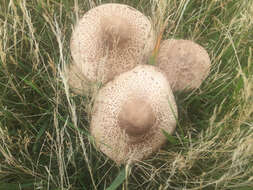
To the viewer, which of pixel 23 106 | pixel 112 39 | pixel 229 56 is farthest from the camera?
pixel 229 56

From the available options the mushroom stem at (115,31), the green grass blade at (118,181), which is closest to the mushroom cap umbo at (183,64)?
the mushroom stem at (115,31)

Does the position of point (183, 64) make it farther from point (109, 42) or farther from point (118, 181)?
point (118, 181)

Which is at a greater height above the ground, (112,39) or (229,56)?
(112,39)

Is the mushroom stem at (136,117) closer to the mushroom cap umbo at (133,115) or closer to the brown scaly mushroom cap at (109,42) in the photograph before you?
the mushroom cap umbo at (133,115)

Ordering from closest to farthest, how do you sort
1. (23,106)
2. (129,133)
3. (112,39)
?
(129,133), (112,39), (23,106)

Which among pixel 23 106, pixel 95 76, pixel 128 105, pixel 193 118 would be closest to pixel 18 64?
pixel 23 106

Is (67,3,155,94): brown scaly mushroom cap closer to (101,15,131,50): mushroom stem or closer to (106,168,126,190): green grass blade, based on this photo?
(101,15,131,50): mushroom stem

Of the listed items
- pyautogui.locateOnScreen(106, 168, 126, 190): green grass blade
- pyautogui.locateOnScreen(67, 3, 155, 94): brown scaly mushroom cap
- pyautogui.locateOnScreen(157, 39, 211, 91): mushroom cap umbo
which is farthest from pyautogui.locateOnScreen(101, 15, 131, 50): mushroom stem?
pyautogui.locateOnScreen(106, 168, 126, 190): green grass blade

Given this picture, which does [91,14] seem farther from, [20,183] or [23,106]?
[20,183]
